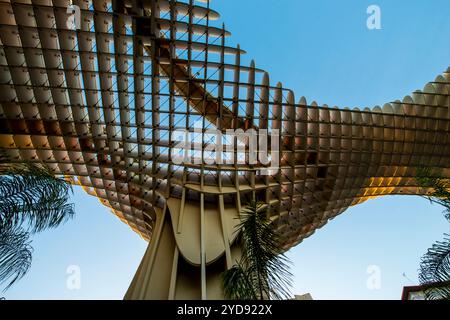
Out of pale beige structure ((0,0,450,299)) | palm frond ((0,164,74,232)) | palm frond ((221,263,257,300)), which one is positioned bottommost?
palm frond ((221,263,257,300))

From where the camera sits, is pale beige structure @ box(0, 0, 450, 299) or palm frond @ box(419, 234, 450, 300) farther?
pale beige structure @ box(0, 0, 450, 299)

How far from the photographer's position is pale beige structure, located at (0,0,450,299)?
21.4 m

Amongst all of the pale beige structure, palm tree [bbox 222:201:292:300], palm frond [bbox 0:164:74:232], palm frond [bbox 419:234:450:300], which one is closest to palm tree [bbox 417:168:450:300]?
palm frond [bbox 419:234:450:300]

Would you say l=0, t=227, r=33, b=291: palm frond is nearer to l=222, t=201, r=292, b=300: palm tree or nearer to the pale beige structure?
l=222, t=201, r=292, b=300: palm tree

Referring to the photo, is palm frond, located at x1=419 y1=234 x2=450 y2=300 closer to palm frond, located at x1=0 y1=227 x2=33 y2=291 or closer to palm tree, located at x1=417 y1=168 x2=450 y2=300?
palm tree, located at x1=417 y1=168 x2=450 y2=300

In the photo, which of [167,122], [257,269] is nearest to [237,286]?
[257,269]

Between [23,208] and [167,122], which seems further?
[167,122]

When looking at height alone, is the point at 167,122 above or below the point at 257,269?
above

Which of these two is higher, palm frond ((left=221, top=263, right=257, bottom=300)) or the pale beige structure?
the pale beige structure

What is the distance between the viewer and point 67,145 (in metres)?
25.5

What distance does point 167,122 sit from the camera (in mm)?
24219

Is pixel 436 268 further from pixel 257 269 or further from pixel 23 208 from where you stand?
pixel 23 208
